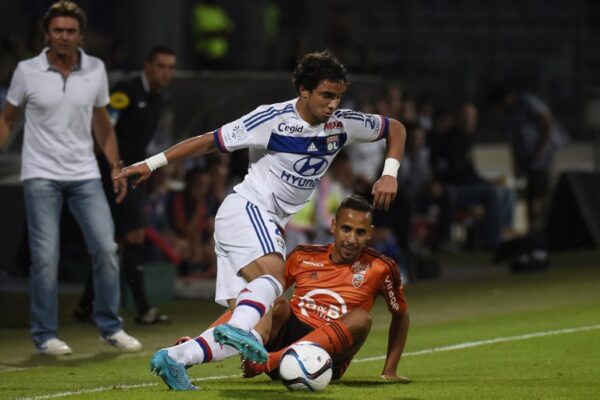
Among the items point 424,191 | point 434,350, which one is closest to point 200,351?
point 434,350

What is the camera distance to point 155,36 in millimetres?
18062

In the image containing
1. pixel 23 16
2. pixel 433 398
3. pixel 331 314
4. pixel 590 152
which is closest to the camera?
pixel 433 398

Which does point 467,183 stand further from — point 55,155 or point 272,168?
point 272,168

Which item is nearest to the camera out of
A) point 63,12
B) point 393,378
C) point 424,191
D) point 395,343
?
point 395,343

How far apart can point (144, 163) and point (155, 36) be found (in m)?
9.50

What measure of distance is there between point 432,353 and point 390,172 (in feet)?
8.56

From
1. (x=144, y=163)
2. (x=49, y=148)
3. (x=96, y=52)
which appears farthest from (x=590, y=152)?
(x=144, y=163)

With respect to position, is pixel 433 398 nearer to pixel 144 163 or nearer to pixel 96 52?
pixel 144 163

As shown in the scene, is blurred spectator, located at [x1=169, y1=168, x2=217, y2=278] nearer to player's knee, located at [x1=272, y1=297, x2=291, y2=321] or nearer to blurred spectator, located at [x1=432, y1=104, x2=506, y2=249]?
blurred spectator, located at [x1=432, y1=104, x2=506, y2=249]

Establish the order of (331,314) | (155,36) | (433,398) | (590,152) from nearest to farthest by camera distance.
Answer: (433,398)
(331,314)
(155,36)
(590,152)

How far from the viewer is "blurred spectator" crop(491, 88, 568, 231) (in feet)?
66.2

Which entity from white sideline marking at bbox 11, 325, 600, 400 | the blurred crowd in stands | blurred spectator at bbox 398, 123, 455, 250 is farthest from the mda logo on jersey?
blurred spectator at bbox 398, 123, 455, 250

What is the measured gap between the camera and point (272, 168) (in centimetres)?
895

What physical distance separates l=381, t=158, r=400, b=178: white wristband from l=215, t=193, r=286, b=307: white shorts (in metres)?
0.68
